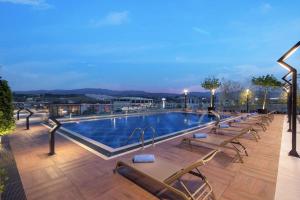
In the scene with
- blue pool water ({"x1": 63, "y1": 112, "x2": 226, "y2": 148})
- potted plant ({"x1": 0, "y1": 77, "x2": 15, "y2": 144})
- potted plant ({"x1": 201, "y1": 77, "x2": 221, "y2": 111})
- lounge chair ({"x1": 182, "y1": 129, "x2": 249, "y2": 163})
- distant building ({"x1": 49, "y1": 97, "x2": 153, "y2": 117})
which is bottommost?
blue pool water ({"x1": 63, "y1": 112, "x2": 226, "y2": 148})

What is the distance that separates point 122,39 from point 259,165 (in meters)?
55.9

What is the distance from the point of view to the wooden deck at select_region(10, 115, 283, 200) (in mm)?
2812

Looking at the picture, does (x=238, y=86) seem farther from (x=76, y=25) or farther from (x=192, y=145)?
(x=76, y=25)

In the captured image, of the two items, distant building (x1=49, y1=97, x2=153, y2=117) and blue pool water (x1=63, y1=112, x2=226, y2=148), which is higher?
distant building (x1=49, y1=97, x2=153, y2=117)

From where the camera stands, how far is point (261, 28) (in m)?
24.1

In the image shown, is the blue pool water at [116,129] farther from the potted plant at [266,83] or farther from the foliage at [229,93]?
the foliage at [229,93]

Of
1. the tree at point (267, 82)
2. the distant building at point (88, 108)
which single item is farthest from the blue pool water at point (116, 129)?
the tree at point (267, 82)

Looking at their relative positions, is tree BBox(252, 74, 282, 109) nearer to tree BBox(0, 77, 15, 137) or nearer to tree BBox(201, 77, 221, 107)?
tree BBox(201, 77, 221, 107)

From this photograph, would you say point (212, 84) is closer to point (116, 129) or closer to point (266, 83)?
point (266, 83)

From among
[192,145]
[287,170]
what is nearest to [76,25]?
[192,145]

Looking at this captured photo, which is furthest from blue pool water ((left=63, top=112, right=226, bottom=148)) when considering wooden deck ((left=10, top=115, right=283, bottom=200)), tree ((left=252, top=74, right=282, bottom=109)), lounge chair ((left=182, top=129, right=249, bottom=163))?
tree ((left=252, top=74, right=282, bottom=109))

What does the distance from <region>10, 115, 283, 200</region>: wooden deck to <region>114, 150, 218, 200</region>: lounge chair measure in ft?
0.95

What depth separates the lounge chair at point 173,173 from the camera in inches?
101

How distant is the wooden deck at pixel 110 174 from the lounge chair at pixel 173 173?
0.95ft
